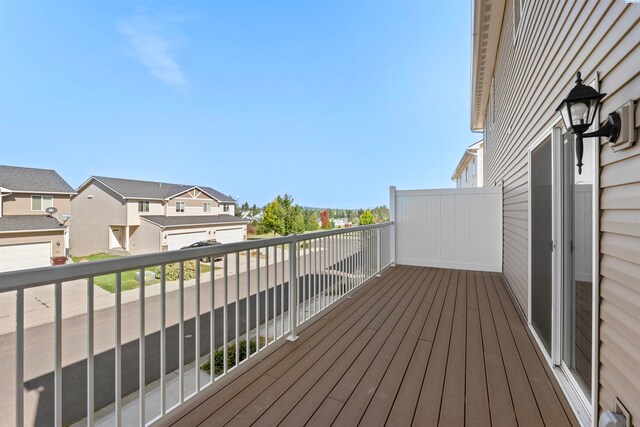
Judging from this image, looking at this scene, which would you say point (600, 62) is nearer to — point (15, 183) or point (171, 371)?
point (171, 371)

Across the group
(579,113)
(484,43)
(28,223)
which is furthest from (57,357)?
(28,223)

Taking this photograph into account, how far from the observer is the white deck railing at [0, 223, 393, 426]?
3.64 ft

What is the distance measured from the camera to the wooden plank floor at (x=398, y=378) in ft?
5.54

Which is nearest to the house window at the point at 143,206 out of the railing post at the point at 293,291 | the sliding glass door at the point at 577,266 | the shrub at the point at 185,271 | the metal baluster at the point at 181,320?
the shrub at the point at 185,271

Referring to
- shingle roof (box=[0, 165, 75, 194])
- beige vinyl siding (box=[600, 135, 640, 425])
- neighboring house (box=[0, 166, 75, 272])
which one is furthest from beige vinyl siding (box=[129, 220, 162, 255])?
beige vinyl siding (box=[600, 135, 640, 425])

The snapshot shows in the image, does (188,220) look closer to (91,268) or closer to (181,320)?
(181,320)

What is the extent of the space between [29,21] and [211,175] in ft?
120

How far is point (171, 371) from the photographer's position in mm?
3986

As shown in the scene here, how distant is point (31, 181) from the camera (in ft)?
37.0

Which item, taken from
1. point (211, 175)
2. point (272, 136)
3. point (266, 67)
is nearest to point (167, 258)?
point (266, 67)

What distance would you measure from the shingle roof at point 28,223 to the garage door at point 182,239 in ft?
24.4

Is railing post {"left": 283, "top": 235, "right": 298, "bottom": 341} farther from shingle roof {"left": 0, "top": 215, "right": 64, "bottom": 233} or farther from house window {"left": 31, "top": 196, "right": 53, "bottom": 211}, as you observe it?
house window {"left": 31, "top": 196, "right": 53, "bottom": 211}

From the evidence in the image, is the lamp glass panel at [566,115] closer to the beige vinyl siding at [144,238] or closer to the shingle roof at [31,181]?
the shingle roof at [31,181]

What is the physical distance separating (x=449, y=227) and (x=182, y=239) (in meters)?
17.8
